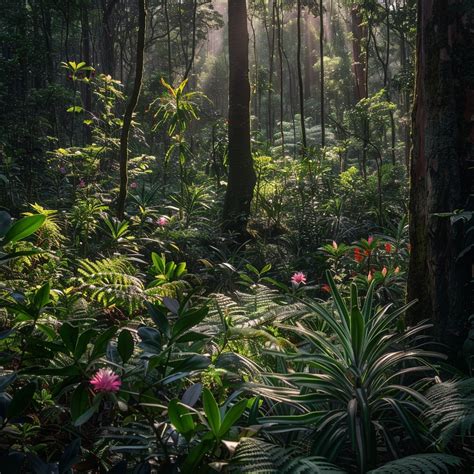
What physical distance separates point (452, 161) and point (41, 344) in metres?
2.24

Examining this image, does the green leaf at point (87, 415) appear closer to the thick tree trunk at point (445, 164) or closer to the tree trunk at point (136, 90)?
the thick tree trunk at point (445, 164)

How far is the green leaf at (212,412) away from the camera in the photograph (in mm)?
1645

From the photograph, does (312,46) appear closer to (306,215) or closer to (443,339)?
(306,215)

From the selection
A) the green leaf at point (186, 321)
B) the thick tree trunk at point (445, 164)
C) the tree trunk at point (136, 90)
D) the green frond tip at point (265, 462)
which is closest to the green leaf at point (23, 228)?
the green leaf at point (186, 321)

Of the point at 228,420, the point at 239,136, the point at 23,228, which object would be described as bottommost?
the point at 228,420

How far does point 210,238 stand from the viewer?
734cm

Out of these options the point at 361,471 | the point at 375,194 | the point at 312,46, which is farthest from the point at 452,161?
the point at 312,46

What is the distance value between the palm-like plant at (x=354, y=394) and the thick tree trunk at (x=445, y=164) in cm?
33

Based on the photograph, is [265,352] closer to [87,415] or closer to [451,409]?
[451,409]

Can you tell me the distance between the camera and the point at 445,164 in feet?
9.34

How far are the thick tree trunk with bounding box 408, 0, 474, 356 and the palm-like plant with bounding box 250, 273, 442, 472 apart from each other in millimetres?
333

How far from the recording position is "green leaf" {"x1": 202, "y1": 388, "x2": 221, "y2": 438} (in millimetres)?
1645

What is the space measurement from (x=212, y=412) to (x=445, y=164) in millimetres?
1938

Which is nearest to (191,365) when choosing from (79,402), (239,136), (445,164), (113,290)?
(79,402)
